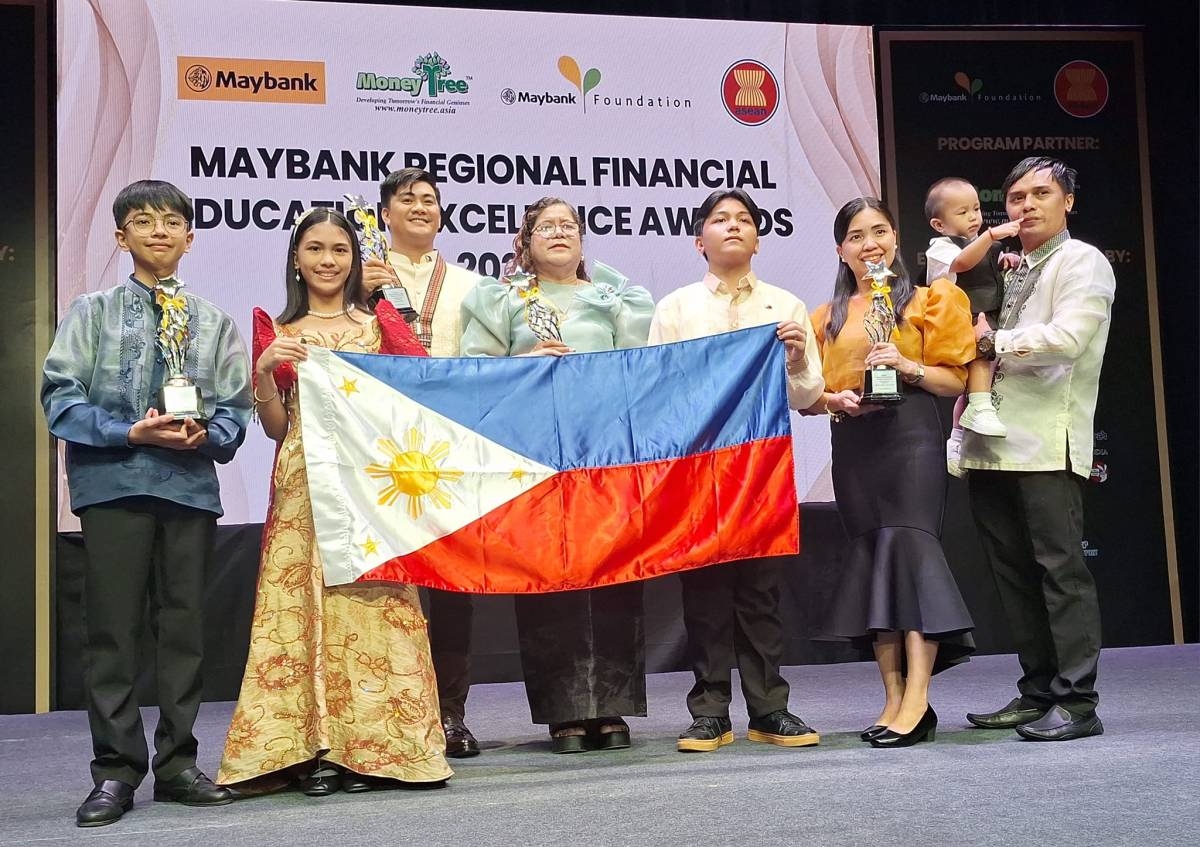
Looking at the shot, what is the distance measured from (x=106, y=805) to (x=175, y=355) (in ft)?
3.39

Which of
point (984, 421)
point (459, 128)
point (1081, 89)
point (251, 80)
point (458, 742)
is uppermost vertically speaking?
point (1081, 89)

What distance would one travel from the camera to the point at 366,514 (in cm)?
313

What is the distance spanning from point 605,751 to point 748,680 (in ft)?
1.45

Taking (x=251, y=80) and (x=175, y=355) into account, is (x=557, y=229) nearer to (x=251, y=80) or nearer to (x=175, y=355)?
(x=175, y=355)

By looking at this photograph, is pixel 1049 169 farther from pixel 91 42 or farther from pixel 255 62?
pixel 91 42

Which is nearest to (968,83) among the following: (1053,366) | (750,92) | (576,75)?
(750,92)

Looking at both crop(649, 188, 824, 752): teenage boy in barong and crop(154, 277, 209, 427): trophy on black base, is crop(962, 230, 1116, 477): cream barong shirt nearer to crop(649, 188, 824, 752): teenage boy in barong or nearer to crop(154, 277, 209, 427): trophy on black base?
crop(649, 188, 824, 752): teenage boy in barong

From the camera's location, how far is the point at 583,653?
3496mm

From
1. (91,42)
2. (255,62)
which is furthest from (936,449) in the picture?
(91,42)

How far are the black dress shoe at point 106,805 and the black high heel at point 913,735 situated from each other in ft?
6.15

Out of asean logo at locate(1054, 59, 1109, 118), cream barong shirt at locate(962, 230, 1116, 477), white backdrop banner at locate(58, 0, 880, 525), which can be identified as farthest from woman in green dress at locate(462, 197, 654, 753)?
asean logo at locate(1054, 59, 1109, 118)

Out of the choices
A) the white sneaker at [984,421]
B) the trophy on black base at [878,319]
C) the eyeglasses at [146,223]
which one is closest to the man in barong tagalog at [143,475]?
the eyeglasses at [146,223]

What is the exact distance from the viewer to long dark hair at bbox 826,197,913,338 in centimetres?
355

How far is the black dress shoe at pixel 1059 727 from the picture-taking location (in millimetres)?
3375
